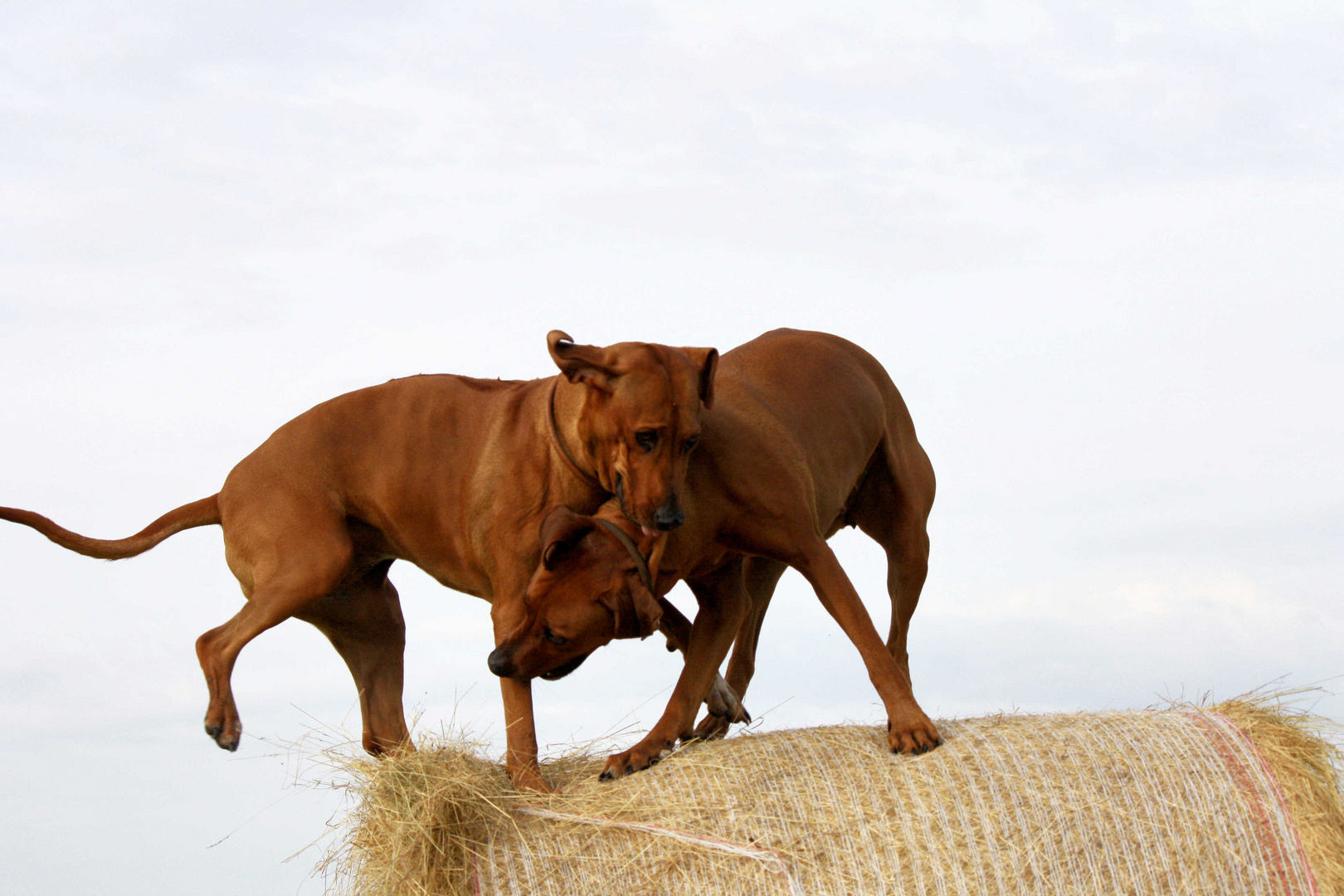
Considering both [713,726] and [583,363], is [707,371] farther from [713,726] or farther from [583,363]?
[713,726]

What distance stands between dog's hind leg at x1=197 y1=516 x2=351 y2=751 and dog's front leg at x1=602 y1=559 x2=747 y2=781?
1.66 m

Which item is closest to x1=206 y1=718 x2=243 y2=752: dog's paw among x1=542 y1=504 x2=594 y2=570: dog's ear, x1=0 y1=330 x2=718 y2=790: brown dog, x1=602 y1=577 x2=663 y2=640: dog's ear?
x1=0 y1=330 x2=718 y2=790: brown dog

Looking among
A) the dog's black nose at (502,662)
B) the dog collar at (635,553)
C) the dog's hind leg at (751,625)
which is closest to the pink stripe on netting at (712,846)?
the dog's black nose at (502,662)

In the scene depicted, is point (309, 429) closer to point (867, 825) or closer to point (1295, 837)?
point (867, 825)

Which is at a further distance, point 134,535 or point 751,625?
point 751,625

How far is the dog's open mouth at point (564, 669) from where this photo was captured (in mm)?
5918

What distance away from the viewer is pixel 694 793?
5.52 m

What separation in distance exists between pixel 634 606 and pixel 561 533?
430 millimetres

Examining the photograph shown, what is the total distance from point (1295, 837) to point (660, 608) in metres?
2.78

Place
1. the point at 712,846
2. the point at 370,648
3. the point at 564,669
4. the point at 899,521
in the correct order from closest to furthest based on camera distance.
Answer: the point at 712,846 → the point at 564,669 → the point at 370,648 → the point at 899,521

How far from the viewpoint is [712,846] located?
530 cm

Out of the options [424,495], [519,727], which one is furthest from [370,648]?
[519,727]

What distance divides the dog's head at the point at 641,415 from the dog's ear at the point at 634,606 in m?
0.33

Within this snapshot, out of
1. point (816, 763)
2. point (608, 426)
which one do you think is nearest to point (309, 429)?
point (608, 426)
